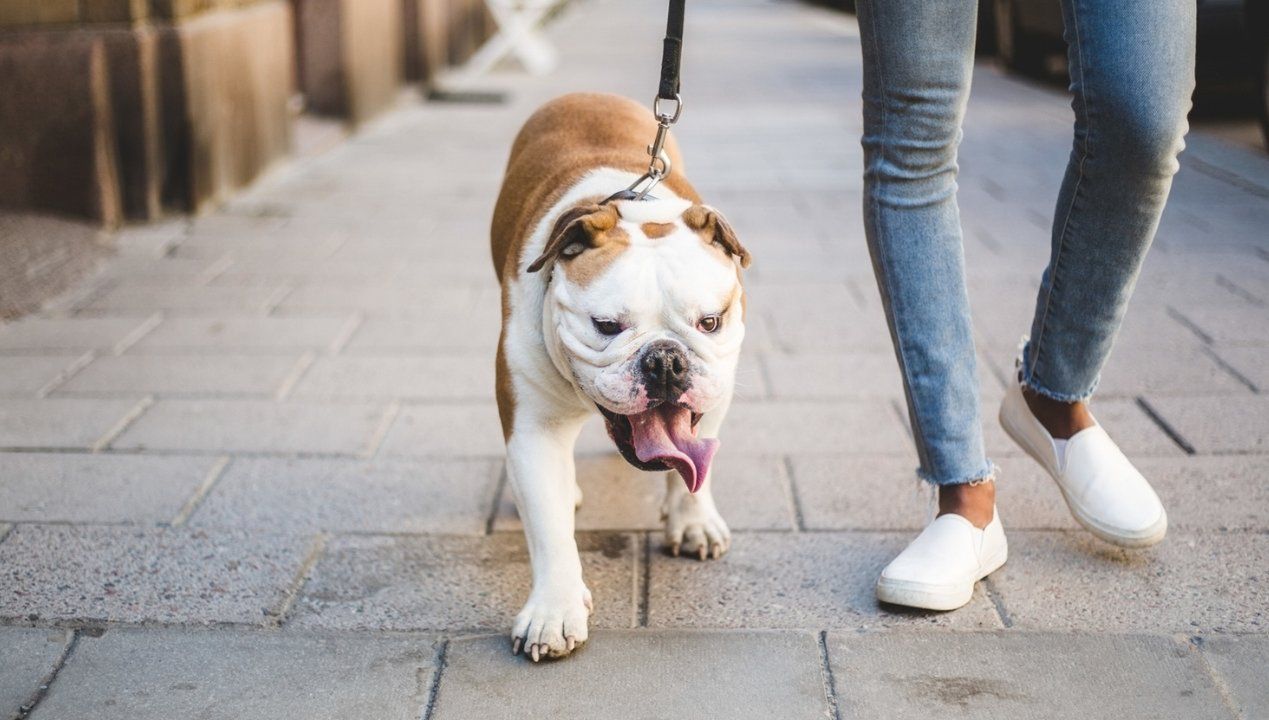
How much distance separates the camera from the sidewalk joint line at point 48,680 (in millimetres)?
2373

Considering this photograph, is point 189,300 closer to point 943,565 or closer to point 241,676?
point 241,676

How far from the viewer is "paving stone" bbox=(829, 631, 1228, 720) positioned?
2365 mm

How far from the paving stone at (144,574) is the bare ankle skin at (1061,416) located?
1.78 m

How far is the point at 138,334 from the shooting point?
4.66 metres

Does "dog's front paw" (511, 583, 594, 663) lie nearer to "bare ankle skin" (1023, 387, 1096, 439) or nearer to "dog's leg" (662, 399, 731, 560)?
"dog's leg" (662, 399, 731, 560)

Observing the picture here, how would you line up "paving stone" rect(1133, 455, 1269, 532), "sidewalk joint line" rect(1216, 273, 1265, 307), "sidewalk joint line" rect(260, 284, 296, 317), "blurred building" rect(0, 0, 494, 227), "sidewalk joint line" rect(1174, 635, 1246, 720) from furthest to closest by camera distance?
"blurred building" rect(0, 0, 494, 227), "sidewalk joint line" rect(260, 284, 296, 317), "sidewalk joint line" rect(1216, 273, 1265, 307), "paving stone" rect(1133, 455, 1269, 532), "sidewalk joint line" rect(1174, 635, 1246, 720)

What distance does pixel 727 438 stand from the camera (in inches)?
150

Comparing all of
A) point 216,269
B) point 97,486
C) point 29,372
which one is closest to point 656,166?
point 97,486

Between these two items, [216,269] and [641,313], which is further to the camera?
[216,269]

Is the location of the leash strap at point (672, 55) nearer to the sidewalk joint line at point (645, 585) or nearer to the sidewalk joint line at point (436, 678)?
the sidewalk joint line at point (645, 585)

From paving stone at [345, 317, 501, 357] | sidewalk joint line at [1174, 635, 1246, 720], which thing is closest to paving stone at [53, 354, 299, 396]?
paving stone at [345, 317, 501, 357]

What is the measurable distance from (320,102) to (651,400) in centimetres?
750

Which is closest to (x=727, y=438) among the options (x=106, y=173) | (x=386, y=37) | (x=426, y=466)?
(x=426, y=466)

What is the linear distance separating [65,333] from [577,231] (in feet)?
9.55
